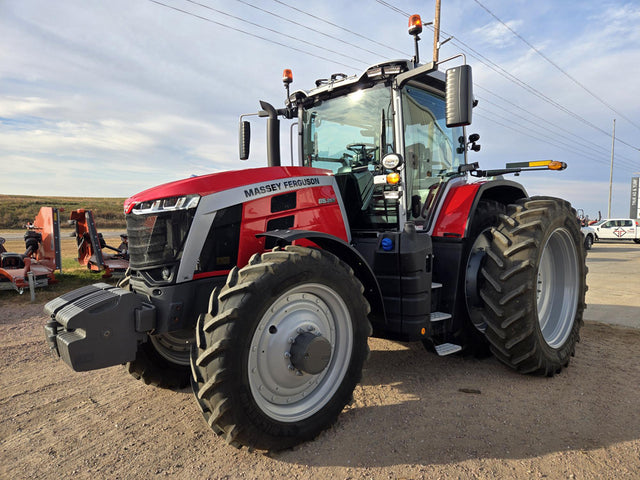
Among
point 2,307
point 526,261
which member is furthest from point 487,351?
point 2,307

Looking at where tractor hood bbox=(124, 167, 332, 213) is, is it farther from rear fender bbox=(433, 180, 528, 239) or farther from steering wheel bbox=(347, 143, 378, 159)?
rear fender bbox=(433, 180, 528, 239)

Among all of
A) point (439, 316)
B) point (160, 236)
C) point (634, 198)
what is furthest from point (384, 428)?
point (634, 198)

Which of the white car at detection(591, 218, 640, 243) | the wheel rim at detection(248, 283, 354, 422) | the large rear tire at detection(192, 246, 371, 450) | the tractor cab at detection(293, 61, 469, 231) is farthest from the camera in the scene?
the white car at detection(591, 218, 640, 243)

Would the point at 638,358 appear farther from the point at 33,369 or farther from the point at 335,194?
the point at 33,369

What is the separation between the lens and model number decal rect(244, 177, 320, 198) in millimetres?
2716

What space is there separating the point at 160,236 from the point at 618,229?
1075 inches

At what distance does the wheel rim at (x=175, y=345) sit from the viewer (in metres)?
3.10

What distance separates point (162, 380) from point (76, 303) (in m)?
1.08

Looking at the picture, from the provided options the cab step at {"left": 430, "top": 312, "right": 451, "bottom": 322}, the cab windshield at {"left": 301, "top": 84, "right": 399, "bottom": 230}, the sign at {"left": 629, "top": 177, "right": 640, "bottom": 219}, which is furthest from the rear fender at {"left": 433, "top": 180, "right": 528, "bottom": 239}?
the sign at {"left": 629, "top": 177, "right": 640, "bottom": 219}

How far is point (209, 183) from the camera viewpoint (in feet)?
8.54

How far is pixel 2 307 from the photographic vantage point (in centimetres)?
622

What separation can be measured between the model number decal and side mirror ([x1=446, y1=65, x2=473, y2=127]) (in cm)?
110

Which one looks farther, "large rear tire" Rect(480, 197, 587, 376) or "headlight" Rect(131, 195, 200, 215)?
"large rear tire" Rect(480, 197, 587, 376)

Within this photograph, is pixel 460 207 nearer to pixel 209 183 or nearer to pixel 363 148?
pixel 363 148
